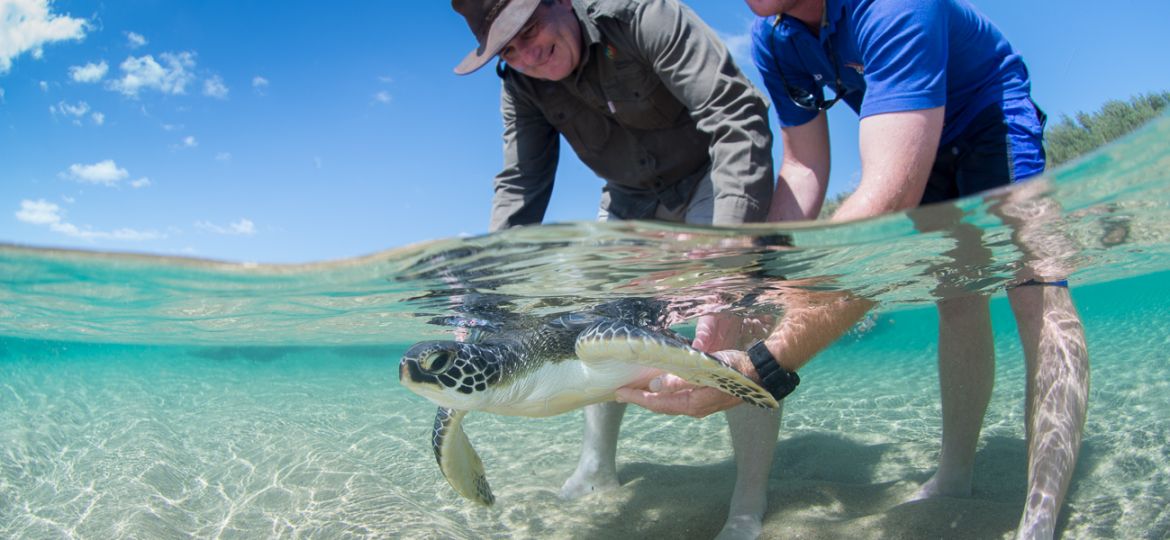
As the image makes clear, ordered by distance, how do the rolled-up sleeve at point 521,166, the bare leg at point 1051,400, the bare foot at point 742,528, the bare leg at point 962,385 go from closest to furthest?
the bare leg at point 1051,400, the bare foot at point 742,528, the bare leg at point 962,385, the rolled-up sleeve at point 521,166

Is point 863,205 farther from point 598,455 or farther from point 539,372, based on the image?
point 598,455

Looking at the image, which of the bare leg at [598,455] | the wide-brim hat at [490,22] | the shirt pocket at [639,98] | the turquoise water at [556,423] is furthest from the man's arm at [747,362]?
the wide-brim hat at [490,22]

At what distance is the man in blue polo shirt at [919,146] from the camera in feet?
8.65

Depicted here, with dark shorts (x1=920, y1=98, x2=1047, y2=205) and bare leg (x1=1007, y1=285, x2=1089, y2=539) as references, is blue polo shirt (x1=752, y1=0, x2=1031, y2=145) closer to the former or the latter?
dark shorts (x1=920, y1=98, x2=1047, y2=205)

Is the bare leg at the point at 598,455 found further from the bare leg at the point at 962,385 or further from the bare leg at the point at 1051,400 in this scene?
the bare leg at the point at 1051,400

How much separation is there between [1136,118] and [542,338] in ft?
10.2

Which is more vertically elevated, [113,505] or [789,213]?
[789,213]

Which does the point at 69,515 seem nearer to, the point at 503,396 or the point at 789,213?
the point at 503,396

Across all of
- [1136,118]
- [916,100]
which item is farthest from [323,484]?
[1136,118]

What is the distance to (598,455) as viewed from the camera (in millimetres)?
5043

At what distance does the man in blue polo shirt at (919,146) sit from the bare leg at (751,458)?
2.50 ft

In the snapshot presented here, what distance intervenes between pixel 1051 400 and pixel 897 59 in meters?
2.09

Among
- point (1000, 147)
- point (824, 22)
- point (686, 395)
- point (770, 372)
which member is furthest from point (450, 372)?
point (1000, 147)

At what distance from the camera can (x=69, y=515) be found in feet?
15.1
